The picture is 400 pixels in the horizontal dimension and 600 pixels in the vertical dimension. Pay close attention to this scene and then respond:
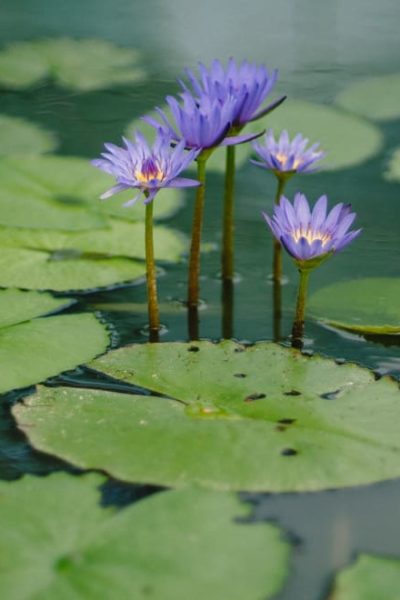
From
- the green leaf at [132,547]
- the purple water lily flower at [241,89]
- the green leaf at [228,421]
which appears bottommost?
the green leaf at [132,547]

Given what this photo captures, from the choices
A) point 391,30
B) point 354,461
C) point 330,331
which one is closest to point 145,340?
point 330,331

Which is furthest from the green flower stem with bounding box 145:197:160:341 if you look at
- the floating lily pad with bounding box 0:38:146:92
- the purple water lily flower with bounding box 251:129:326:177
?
the floating lily pad with bounding box 0:38:146:92

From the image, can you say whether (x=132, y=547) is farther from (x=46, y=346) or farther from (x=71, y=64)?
(x=71, y=64)

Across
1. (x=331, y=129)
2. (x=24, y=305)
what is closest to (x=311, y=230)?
(x=24, y=305)

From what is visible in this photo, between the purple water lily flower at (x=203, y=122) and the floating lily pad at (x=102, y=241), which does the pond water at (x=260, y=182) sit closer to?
the floating lily pad at (x=102, y=241)

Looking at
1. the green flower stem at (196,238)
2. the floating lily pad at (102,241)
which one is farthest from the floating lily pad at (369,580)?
the floating lily pad at (102,241)

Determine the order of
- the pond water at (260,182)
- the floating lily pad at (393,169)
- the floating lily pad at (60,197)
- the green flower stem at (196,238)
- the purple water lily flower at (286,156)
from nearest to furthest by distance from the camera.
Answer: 1. the pond water at (260,182)
2. the green flower stem at (196,238)
3. the purple water lily flower at (286,156)
4. the floating lily pad at (60,197)
5. the floating lily pad at (393,169)
